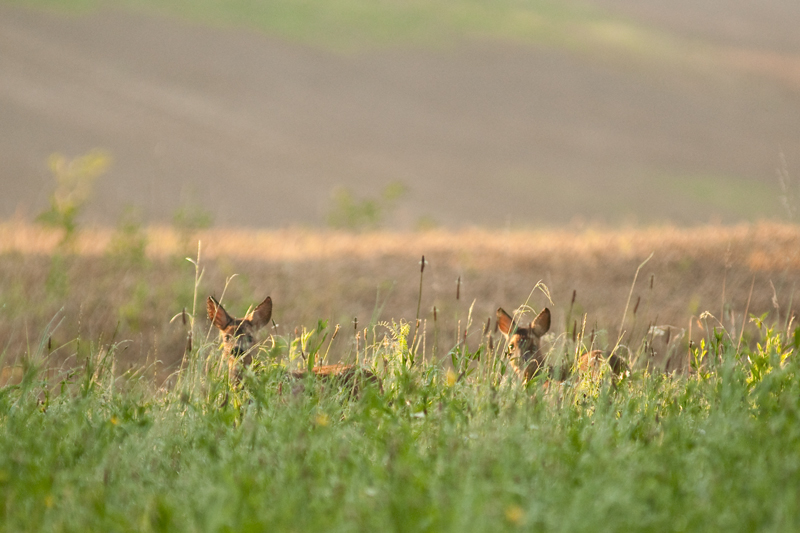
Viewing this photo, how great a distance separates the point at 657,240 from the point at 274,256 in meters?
5.95

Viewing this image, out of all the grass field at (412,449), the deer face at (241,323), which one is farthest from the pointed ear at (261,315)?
the grass field at (412,449)

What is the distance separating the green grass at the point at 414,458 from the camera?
2547 mm

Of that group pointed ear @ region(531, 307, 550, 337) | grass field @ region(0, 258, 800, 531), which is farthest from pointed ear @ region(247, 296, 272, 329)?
pointed ear @ region(531, 307, 550, 337)

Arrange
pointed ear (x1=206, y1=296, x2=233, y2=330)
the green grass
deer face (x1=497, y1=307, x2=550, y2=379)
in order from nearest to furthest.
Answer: the green grass → pointed ear (x1=206, y1=296, x2=233, y2=330) → deer face (x1=497, y1=307, x2=550, y2=379)

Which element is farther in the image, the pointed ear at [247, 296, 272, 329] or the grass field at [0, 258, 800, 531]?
the pointed ear at [247, 296, 272, 329]

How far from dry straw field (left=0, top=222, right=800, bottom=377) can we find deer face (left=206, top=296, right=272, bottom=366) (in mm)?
2646

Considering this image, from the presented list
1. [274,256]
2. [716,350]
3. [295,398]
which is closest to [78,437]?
[295,398]

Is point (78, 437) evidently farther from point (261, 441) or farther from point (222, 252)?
point (222, 252)

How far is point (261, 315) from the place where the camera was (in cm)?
560

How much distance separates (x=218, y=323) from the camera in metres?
5.62

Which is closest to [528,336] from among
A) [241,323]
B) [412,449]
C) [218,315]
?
[241,323]

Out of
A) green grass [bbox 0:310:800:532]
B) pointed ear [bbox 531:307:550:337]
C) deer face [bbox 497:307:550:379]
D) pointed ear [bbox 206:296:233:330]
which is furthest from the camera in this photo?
deer face [bbox 497:307:550:379]

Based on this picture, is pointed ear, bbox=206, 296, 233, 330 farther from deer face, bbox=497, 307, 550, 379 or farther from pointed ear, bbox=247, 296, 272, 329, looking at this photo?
deer face, bbox=497, 307, 550, 379

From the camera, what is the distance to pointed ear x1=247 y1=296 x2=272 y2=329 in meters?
5.46
